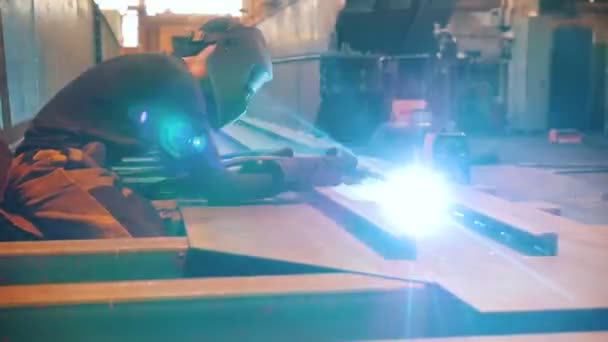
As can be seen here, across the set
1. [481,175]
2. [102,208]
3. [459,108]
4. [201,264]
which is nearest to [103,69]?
[102,208]

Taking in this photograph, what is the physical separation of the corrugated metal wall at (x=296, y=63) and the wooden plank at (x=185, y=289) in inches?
246

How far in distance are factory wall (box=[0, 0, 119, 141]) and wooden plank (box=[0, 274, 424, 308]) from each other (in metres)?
1.90

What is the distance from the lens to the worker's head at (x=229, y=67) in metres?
2.56

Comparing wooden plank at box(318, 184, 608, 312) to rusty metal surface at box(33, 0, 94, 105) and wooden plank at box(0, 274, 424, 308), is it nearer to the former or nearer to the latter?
wooden plank at box(0, 274, 424, 308)

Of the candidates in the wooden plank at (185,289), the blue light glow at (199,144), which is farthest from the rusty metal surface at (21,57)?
the wooden plank at (185,289)

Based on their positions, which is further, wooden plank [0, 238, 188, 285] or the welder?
the welder

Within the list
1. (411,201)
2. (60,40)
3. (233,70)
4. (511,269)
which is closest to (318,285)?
(511,269)

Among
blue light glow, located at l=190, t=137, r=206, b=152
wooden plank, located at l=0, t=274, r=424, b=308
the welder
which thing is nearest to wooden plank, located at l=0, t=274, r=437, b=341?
wooden plank, located at l=0, t=274, r=424, b=308

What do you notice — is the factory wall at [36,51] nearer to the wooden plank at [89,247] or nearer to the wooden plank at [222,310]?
the wooden plank at [89,247]

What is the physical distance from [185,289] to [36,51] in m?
3.13

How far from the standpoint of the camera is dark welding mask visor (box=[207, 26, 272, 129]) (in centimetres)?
256

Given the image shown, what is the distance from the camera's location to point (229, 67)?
256cm

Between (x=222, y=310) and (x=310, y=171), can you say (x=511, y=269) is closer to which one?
(x=222, y=310)

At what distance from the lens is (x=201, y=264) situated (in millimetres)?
1730
